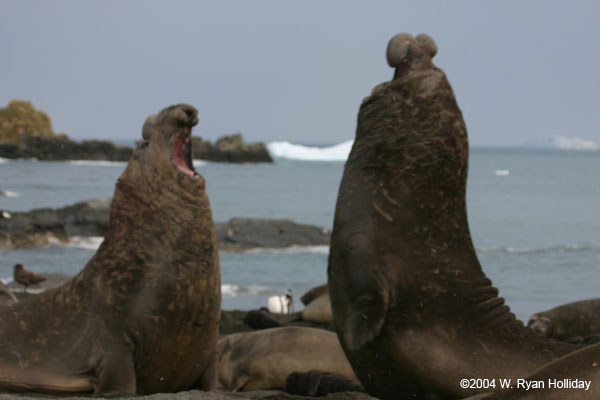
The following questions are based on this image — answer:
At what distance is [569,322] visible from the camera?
247 inches

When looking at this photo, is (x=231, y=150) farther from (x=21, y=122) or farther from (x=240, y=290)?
(x=240, y=290)

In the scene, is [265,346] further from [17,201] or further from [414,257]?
[17,201]

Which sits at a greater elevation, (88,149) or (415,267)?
(88,149)

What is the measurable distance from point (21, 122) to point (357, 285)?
222 ft

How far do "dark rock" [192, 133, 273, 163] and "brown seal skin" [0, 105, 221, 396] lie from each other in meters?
61.6

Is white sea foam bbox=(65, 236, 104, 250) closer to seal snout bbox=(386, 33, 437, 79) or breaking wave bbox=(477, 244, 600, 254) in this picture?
breaking wave bbox=(477, 244, 600, 254)

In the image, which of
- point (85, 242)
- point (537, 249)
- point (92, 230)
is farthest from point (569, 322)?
point (537, 249)

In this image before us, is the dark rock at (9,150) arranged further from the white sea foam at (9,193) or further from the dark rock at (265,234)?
the dark rock at (265,234)

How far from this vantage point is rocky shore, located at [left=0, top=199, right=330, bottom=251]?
17609 mm

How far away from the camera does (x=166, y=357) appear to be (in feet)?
12.7

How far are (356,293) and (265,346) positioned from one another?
2002 mm

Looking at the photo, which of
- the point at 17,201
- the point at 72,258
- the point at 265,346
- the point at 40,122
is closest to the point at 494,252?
the point at 72,258

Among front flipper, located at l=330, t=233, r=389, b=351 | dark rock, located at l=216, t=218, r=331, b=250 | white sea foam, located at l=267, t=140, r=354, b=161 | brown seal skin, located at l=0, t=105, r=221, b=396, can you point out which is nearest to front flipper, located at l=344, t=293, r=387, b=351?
front flipper, located at l=330, t=233, r=389, b=351

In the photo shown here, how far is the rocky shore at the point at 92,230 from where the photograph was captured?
17609 millimetres
